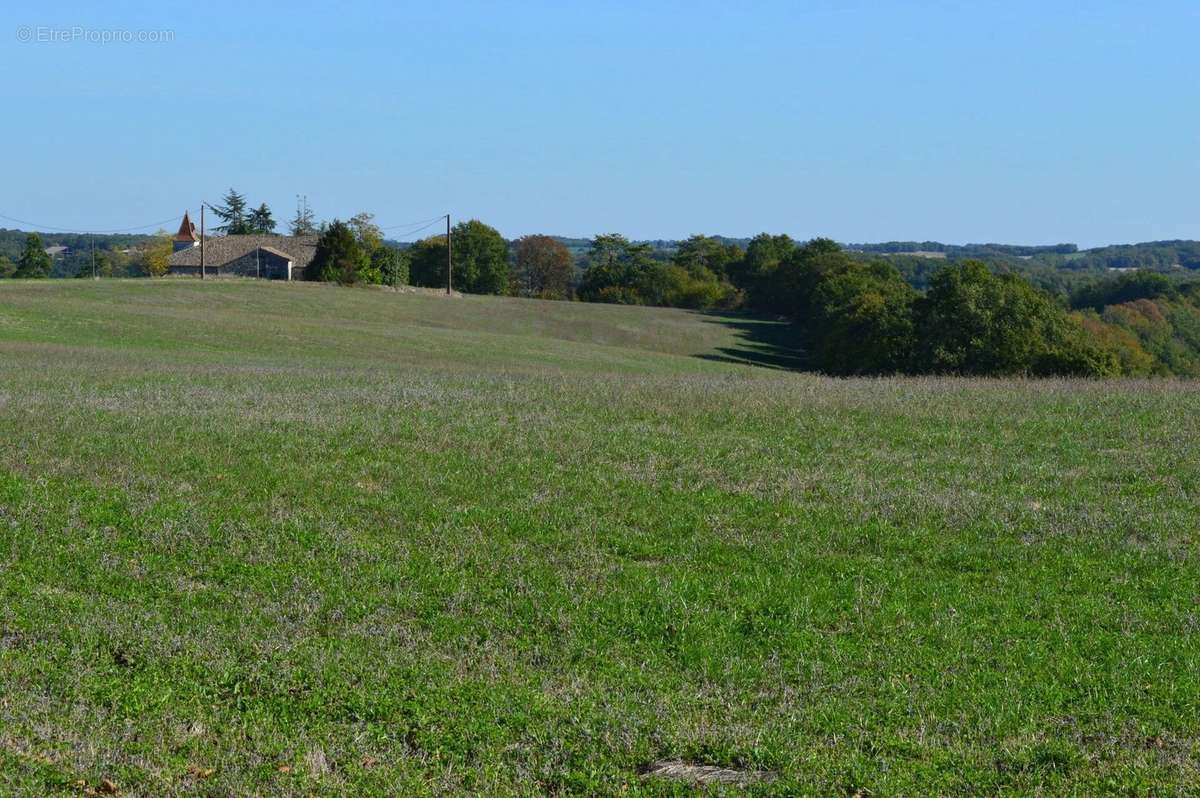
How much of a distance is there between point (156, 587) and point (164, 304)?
A: 6504 cm

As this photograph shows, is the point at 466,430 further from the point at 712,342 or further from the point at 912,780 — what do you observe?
the point at 712,342

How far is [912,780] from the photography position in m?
6.92

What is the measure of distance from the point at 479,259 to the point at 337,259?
40.3 m

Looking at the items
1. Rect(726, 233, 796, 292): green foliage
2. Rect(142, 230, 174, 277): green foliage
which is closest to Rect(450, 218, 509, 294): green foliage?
Rect(726, 233, 796, 292): green foliage

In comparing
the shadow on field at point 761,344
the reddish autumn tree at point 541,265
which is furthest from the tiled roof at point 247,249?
the shadow on field at point 761,344

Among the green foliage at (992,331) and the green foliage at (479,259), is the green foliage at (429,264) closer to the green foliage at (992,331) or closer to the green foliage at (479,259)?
the green foliage at (479,259)

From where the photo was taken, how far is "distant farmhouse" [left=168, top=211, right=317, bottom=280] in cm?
12988

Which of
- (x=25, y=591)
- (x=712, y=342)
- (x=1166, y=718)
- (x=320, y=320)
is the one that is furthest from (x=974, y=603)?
(x=712, y=342)

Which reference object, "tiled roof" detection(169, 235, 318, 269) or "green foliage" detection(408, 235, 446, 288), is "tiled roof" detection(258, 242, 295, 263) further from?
"green foliage" detection(408, 235, 446, 288)

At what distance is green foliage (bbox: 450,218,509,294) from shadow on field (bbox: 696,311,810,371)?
35.5 metres

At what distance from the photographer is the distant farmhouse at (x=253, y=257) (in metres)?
130

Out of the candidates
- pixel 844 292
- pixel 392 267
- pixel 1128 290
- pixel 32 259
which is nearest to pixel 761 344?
pixel 844 292

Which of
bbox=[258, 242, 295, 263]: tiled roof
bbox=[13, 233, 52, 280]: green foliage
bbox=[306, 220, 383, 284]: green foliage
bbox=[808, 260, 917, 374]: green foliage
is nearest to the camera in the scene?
bbox=[808, 260, 917, 374]: green foliage

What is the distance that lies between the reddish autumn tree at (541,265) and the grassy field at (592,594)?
153 meters
